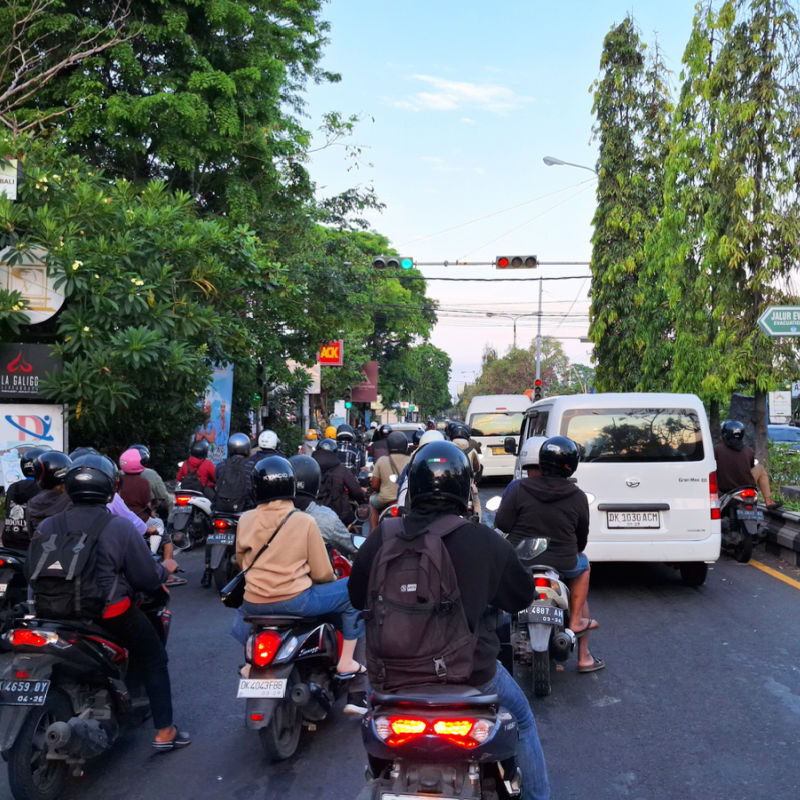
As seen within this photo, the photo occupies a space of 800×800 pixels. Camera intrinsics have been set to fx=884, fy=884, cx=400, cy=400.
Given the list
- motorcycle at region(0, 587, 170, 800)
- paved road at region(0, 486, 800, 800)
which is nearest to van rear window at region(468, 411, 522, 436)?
paved road at region(0, 486, 800, 800)

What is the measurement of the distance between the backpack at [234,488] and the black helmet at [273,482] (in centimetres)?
438

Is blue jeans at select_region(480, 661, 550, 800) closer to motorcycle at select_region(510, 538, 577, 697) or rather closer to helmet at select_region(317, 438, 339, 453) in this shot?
motorcycle at select_region(510, 538, 577, 697)

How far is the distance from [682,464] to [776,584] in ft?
5.94

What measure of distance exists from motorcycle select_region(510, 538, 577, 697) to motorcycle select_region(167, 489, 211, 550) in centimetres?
542

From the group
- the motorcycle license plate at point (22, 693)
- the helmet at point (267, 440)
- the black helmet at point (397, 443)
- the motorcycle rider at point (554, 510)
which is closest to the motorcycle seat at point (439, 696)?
the motorcycle license plate at point (22, 693)

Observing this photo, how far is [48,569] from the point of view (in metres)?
4.09

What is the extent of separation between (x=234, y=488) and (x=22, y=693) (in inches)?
211

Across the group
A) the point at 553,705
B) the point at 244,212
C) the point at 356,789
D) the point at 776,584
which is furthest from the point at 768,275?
the point at 356,789

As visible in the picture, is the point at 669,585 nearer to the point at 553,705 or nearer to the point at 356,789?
the point at 553,705

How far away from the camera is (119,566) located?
430 cm

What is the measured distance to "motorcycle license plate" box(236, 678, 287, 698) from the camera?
4297mm

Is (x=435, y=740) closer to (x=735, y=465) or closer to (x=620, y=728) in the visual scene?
(x=620, y=728)

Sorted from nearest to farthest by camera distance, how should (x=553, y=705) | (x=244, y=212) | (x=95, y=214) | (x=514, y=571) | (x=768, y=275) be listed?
(x=514, y=571), (x=553, y=705), (x=95, y=214), (x=768, y=275), (x=244, y=212)

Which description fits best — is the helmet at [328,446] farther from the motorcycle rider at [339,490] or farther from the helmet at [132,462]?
the helmet at [132,462]
